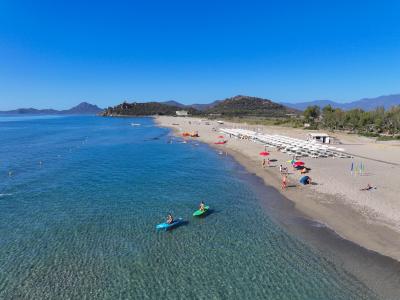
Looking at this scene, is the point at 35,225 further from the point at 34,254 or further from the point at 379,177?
the point at 379,177

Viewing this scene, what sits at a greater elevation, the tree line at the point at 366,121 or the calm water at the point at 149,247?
the tree line at the point at 366,121

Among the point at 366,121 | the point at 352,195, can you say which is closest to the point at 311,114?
the point at 366,121

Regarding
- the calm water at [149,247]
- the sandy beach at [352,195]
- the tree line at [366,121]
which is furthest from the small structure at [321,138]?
the calm water at [149,247]

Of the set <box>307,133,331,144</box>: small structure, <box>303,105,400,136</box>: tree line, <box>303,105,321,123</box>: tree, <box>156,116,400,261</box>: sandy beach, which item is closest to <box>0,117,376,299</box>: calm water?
<box>156,116,400,261</box>: sandy beach

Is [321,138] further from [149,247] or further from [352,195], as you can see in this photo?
[149,247]

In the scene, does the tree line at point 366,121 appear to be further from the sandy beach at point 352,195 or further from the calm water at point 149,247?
the calm water at point 149,247

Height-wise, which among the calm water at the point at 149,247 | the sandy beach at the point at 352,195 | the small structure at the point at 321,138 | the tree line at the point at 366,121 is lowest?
the calm water at the point at 149,247

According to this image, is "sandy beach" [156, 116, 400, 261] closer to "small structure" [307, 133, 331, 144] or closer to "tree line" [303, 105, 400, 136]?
"small structure" [307, 133, 331, 144]

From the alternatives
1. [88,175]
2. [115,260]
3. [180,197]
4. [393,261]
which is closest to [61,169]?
[88,175]
